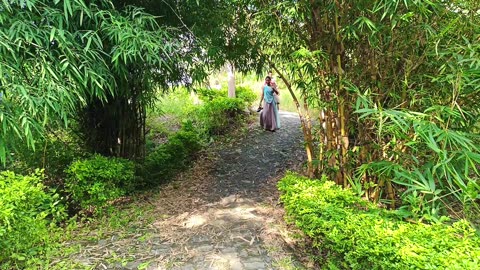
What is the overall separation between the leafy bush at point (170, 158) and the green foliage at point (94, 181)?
0.80m

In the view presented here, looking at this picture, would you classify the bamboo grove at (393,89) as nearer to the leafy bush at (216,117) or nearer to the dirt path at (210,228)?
the dirt path at (210,228)

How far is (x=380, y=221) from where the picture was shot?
65.2 inches

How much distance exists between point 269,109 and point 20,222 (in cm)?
425

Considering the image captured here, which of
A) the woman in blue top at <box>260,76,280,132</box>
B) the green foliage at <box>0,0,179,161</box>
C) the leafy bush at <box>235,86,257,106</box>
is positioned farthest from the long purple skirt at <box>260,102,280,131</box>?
the green foliage at <box>0,0,179,161</box>

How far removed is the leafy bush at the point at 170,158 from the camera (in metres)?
3.83

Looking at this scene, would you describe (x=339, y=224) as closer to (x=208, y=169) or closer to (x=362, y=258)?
(x=362, y=258)

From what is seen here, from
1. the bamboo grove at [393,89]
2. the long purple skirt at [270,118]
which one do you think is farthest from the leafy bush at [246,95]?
the bamboo grove at [393,89]

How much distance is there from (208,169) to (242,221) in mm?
1729

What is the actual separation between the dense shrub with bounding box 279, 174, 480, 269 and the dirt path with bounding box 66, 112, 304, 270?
32cm

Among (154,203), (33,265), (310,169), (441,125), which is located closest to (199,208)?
(154,203)

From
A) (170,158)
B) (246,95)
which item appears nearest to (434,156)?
(170,158)

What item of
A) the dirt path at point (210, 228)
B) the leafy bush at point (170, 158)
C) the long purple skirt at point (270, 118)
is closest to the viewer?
the dirt path at point (210, 228)

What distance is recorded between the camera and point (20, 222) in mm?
1846

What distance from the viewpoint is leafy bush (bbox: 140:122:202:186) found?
3.83 meters
